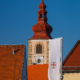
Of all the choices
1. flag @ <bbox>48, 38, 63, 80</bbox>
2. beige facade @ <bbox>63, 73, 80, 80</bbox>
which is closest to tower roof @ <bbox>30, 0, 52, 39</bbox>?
beige facade @ <bbox>63, 73, 80, 80</bbox>

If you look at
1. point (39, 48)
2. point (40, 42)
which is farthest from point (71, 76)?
point (39, 48)

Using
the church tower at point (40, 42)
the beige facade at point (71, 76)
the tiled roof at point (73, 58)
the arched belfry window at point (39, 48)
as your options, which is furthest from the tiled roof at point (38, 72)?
the arched belfry window at point (39, 48)

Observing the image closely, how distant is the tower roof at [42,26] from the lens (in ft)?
213

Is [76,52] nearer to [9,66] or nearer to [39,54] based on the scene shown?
[9,66]

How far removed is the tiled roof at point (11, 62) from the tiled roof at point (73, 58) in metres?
2.79

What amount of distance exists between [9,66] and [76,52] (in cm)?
431

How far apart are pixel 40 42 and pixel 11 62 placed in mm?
38821

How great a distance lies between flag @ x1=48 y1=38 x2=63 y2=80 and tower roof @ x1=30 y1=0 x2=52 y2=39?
1754 inches

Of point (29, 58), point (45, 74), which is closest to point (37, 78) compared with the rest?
point (45, 74)

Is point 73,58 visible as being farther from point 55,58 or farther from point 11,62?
point 55,58

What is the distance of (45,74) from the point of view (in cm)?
4269

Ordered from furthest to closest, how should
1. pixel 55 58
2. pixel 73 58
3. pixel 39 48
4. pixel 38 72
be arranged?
1. pixel 39 48
2. pixel 38 72
3. pixel 73 58
4. pixel 55 58

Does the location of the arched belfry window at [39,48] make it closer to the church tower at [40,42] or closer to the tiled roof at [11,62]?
the church tower at [40,42]

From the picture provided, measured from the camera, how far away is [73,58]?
25766 millimetres
